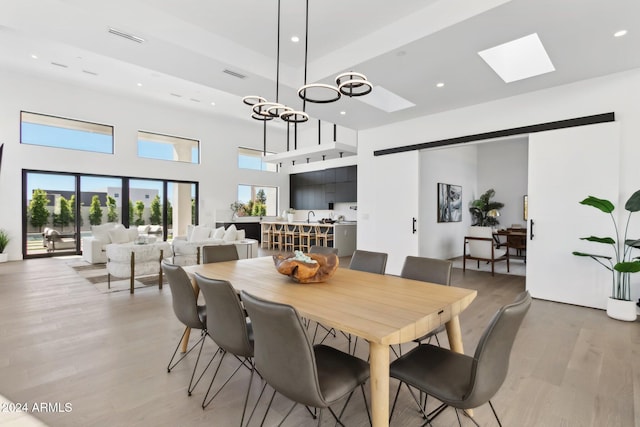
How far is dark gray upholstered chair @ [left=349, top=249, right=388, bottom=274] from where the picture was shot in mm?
2940

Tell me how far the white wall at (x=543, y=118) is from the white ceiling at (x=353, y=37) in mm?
164

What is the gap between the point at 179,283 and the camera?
2.20m

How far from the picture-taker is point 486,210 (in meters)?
8.41

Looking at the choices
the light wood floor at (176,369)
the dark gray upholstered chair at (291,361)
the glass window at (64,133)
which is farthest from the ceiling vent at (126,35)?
the glass window at (64,133)

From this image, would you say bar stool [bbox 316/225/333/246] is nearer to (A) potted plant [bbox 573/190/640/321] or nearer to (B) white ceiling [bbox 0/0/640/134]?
(B) white ceiling [bbox 0/0/640/134]

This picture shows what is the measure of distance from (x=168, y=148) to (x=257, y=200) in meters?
3.39

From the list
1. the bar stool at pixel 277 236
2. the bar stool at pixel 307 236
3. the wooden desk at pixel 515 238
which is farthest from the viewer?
the bar stool at pixel 277 236

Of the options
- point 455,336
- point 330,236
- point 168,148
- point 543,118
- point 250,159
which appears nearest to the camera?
point 455,336

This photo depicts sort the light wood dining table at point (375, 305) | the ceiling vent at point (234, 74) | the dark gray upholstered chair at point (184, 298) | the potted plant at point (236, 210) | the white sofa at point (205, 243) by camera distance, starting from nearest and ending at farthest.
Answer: the light wood dining table at point (375, 305) → the dark gray upholstered chair at point (184, 298) → the ceiling vent at point (234, 74) → the white sofa at point (205, 243) → the potted plant at point (236, 210)

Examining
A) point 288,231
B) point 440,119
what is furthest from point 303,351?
point 288,231

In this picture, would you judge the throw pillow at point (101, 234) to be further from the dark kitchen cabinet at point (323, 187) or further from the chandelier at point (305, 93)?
the dark kitchen cabinet at point (323, 187)

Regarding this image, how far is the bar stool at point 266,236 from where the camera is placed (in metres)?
9.88

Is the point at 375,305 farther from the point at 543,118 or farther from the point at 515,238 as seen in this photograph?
the point at 515,238

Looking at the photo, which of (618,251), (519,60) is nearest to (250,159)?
(519,60)
